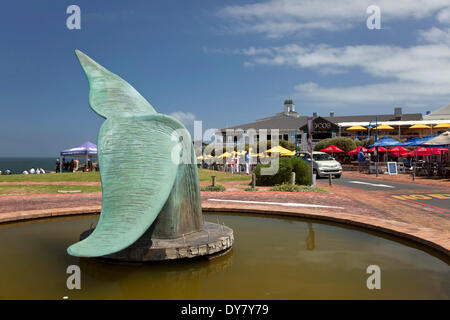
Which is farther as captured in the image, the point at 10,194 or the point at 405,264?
the point at 10,194

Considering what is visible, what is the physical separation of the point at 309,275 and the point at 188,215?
2232 millimetres

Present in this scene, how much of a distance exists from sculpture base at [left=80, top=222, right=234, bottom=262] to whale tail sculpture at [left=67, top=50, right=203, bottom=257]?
0.69ft

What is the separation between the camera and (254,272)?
15.9ft

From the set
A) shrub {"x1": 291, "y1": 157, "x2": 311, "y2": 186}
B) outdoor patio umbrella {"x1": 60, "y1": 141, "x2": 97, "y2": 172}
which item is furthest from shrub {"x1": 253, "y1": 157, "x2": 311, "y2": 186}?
outdoor patio umbrella {"x1": 60, "y1": 141, "x2": 97, "y2": 172}

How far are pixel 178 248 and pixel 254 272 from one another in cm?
120

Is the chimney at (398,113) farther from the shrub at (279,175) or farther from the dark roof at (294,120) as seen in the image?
the shrub at (279,175)

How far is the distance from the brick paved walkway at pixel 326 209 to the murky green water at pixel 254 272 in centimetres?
58

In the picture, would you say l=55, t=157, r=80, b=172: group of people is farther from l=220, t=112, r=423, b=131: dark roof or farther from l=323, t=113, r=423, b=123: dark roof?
l=323, t=113, r=423, b=123: dark roof

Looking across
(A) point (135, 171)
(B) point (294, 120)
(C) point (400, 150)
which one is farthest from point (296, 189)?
(B) point (294, 120)

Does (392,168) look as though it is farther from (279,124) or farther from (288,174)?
(279,124)

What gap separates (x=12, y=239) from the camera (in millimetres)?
6699
